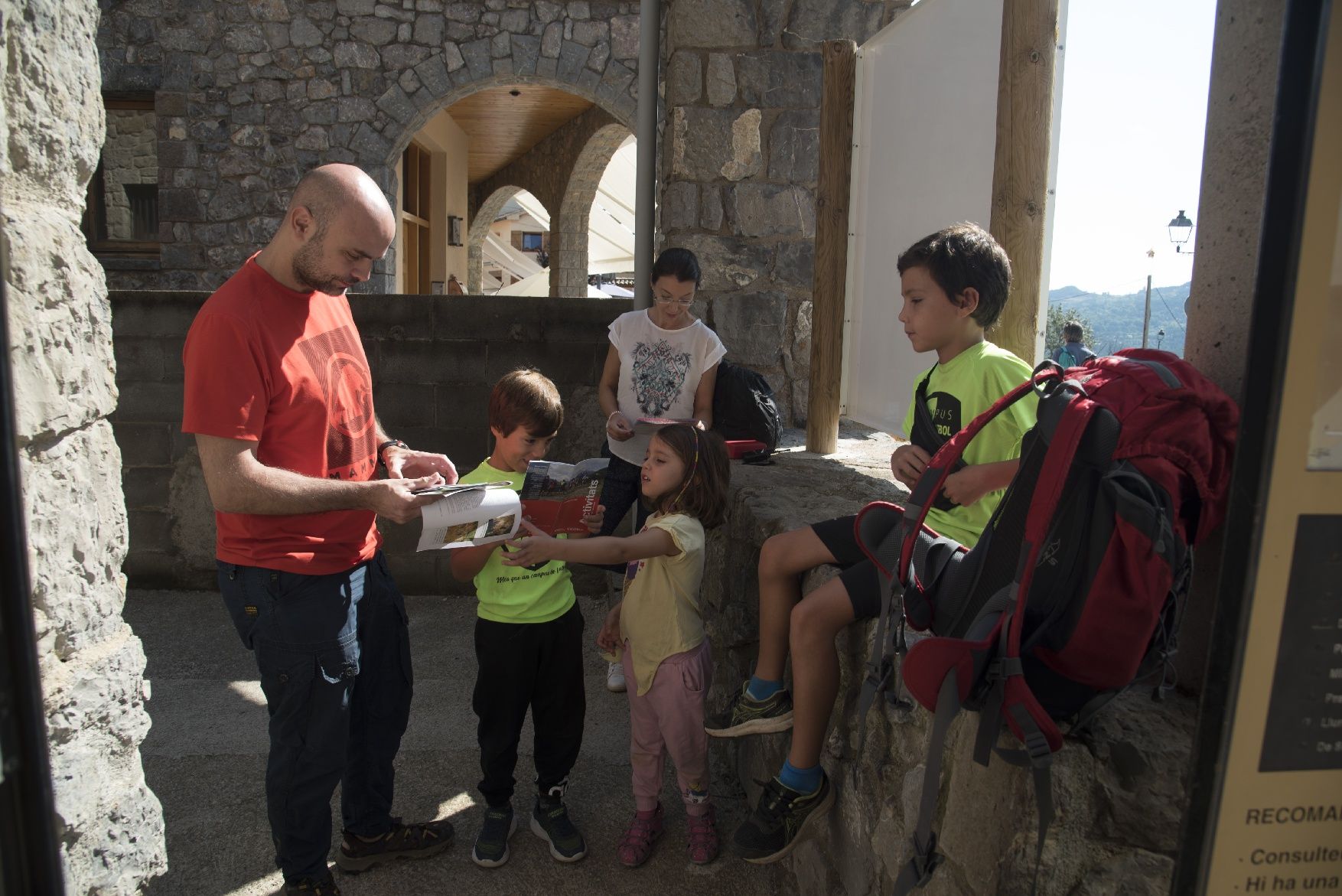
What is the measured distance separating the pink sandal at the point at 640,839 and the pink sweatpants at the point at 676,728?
0.03 metres

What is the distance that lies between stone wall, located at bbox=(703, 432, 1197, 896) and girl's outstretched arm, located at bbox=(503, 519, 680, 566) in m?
0.44

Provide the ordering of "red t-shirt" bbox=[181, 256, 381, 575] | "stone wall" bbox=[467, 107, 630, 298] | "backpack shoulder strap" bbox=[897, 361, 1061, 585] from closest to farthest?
"backpack shoulder strap" bbox=[897, 361, 1061, 585]
"red t-shirt" bbox=[181, 256, 381, 575]
"stone wall" bbox=[467, 107, 630, 298]

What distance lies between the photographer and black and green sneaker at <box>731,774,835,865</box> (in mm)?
2018

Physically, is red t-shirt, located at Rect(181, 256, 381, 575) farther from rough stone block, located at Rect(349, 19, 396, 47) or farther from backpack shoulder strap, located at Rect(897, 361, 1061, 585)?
rough stone block, located at Rect(349, 19, 396, 47)

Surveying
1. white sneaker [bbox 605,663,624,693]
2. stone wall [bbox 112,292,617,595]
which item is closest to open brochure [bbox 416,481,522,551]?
white sneaker [bbox 605,663,624,693]

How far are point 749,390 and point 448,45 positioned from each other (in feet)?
22.6

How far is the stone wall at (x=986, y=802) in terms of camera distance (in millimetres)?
1345

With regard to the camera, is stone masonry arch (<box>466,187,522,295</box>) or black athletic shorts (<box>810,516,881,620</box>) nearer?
black athletic shorts (<box>810,516,881,620</box>)

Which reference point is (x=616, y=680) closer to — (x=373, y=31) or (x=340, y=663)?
(x=340, y=663)

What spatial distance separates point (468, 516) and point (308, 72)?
8.55m

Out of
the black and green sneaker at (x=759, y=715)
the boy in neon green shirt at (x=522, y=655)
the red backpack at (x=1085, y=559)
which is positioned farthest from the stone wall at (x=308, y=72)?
the red backpack at (x=1085, y=559)

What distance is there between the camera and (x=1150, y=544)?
1.22 m

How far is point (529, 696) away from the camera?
102 inches

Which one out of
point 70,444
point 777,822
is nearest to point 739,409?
point 777,822
